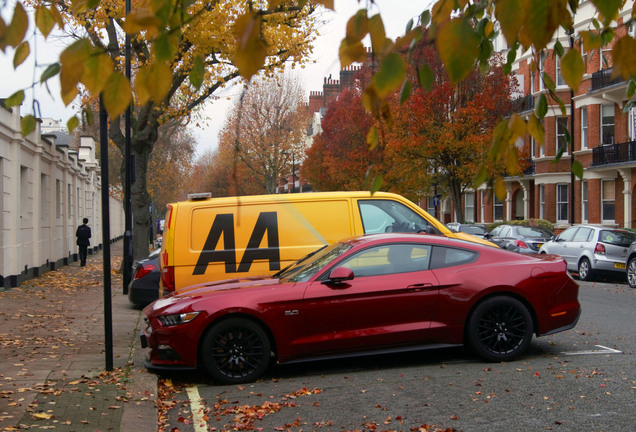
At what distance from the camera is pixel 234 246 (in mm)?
9758

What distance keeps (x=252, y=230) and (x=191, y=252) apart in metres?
0.89

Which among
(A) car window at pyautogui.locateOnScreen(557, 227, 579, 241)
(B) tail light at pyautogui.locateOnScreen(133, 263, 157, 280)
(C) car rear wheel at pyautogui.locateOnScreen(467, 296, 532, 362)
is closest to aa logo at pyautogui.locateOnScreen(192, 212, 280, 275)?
(C) car rear wheel at pyautogui.locateOnScreen(467, 296, 532, 362)

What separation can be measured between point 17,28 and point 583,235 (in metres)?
21.2

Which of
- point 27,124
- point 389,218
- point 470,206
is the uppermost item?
point 470,206

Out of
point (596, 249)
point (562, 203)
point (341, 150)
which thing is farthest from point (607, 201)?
point (341, 150)

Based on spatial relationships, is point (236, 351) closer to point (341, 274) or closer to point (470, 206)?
point (341, 274)

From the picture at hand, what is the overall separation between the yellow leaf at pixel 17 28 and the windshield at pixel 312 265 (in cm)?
554

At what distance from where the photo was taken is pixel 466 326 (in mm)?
7754

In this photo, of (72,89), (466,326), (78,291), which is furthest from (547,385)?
(78,291)

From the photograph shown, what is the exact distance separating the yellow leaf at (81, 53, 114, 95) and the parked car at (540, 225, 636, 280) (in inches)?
782

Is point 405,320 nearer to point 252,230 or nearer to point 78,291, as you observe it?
point 252,230

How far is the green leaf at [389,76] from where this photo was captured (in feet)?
6.89

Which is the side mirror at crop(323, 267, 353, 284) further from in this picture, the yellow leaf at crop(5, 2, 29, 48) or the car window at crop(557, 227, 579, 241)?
the car window at crop(557, 227, 579, 241)

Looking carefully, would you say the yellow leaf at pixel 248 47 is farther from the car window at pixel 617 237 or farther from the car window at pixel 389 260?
the car window at pixel 617 237
